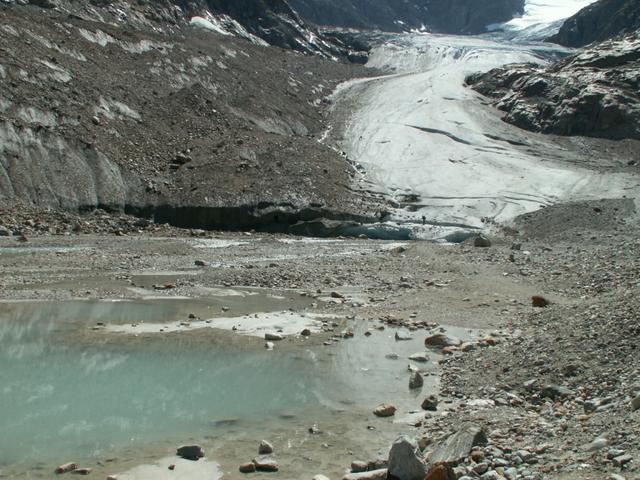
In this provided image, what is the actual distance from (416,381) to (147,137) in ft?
99.6

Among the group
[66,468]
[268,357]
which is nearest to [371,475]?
[66,468]

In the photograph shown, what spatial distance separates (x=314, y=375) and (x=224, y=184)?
24.9 metres

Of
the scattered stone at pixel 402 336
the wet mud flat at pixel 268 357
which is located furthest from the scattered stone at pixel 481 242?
the scattered stone at pixel 402 336

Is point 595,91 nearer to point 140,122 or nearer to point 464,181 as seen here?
point 464,181

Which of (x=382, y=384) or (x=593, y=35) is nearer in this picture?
(x=382, y=384)

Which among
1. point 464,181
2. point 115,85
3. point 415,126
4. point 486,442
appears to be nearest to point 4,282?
point 486,442

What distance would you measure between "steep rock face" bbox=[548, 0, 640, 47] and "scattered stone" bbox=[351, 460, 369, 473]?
11098cm

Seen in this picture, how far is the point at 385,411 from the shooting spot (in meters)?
8.52

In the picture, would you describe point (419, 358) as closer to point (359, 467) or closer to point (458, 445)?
point (458, 445)

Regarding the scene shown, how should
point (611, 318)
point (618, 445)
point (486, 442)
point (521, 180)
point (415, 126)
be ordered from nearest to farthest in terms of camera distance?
point (618, 445)
point (486, 442)
point (611, 318)
point (521, 180)
point (415, 126)

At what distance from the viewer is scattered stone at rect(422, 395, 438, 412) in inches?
339

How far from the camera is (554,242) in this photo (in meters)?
29.4

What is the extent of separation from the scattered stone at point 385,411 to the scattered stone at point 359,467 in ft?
5.76

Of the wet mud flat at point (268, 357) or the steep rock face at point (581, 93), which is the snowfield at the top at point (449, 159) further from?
the wet mud flat at point (268, 357)
